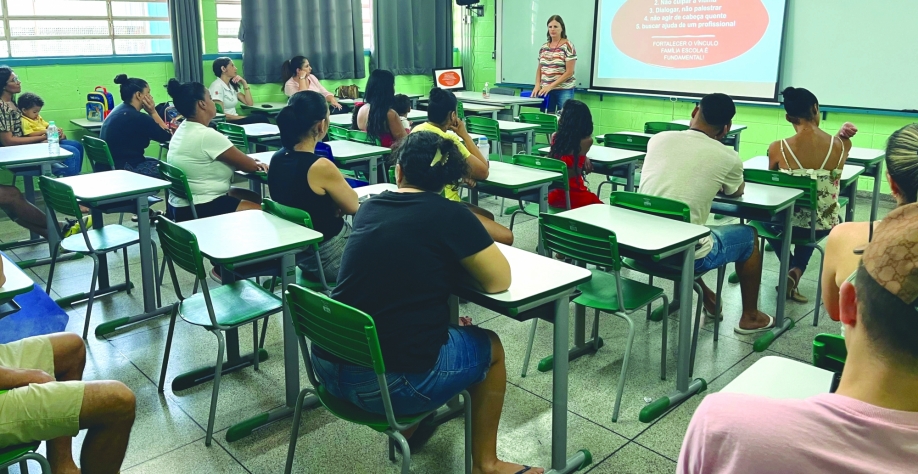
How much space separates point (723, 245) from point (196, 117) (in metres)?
2.84

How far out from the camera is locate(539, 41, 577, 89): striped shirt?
8.05m

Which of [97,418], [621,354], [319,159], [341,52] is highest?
[341,52]

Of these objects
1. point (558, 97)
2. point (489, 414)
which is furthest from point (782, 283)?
point (558, 97)

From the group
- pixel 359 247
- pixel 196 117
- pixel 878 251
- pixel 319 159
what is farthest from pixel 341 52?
pixel 878 251

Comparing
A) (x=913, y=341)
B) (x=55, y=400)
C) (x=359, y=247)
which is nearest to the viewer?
(x=913, y=341)

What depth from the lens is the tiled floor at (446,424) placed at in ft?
8.17

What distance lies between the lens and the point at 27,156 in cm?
447

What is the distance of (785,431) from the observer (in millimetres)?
960

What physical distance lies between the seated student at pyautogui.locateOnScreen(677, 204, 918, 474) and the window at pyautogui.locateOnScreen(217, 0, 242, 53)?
309 inches

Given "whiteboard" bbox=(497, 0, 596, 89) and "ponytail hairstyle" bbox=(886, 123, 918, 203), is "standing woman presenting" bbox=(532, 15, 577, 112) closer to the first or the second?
"whiteboard" bbox=(497, 0, 596, 89)

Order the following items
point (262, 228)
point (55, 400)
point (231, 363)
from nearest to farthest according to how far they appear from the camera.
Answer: point (55, 400)
point (262, 228)
point (231, 363)

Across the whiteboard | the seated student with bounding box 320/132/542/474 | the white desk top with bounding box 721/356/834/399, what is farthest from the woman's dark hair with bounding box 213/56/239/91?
the white desk top with bounding box 721/356/834/399

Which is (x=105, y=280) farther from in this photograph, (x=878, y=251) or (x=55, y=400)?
(x=878, y=251)

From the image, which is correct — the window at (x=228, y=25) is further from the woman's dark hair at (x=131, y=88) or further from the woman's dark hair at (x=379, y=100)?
the woman's dark hair at (x=379, y=100)
